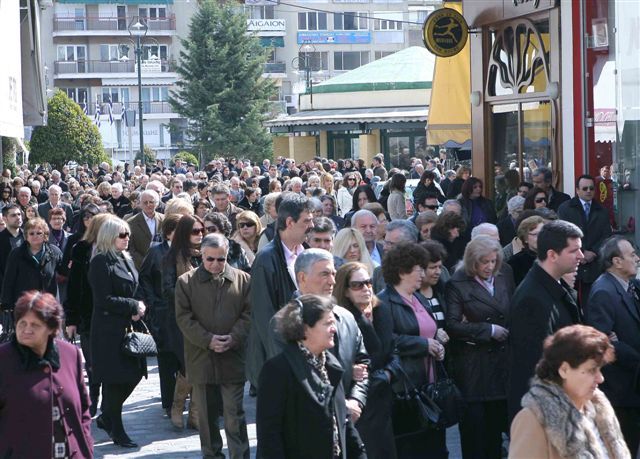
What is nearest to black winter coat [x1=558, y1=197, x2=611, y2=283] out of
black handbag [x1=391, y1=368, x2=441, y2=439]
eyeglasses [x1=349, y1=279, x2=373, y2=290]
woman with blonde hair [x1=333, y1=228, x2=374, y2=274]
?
woman with blonde hair [x1=333, y1=228, x2=374, y2=274]

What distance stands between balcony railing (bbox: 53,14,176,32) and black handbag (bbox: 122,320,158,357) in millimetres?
78201

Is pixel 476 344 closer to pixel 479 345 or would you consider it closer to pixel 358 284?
pixel 479 345

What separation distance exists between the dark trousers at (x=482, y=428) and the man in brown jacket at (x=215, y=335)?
159 centimetres

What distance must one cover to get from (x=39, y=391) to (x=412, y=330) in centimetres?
262

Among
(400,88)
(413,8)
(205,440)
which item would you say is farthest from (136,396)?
(413,8)

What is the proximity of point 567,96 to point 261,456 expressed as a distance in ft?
32.1

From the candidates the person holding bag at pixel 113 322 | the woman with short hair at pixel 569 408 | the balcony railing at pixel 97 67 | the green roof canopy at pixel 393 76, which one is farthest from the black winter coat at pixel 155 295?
the balcony railing at pixel 97 67

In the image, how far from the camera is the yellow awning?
2008 centimetres

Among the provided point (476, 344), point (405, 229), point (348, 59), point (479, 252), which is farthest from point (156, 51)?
point (476, 344)

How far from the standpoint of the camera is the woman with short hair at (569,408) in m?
5.05

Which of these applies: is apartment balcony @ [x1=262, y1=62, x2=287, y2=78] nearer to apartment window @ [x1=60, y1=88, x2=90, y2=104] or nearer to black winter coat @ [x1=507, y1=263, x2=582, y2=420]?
apartment window @ [x1=60, y1=88, x2=90, y2=104]

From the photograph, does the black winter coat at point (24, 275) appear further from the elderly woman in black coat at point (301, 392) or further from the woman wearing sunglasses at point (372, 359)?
the elderly woman in black coat at point (301, 392)

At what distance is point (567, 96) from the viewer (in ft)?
49.4

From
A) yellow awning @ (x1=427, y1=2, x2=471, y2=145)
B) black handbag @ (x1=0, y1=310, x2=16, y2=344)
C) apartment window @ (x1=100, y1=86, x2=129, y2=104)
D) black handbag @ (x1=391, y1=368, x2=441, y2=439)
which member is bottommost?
black handbag @ (x1=391, y1=368, x2=441, y2=439)
